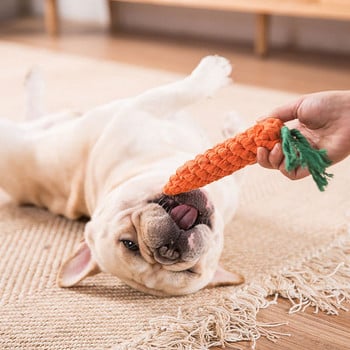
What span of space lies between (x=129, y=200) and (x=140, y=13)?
309 cm

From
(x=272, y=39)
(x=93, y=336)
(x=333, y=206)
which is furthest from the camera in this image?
(x=272, y=39)

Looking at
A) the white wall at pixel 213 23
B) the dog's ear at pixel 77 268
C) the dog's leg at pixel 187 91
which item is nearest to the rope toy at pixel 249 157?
the dog's ear at pixel 77 268

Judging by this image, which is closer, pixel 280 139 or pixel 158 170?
pixel 280 139

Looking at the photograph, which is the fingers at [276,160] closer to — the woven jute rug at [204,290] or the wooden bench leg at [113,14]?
the woven jute rug at [204,290]

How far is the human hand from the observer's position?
106cm

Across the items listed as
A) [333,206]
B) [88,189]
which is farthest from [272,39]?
[88,189]

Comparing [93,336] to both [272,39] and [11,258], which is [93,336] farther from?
[272,39]

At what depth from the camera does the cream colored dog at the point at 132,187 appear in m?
1.21

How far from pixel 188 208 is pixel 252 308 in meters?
0.23

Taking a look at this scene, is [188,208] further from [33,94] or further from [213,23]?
[213,23]

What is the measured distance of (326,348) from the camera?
46.3 inches

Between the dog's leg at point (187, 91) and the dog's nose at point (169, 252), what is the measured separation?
468mm

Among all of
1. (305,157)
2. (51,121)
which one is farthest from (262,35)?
(305,157)

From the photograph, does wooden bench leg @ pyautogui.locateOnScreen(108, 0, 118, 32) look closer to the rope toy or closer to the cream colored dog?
the cream colored dog
